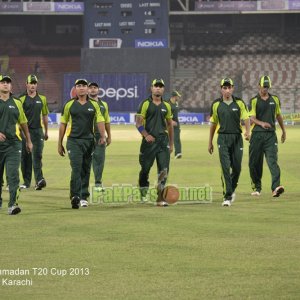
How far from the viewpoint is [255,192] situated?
1803 cm

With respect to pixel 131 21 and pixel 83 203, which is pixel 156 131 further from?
pixel 131 21

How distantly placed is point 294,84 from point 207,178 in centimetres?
4982

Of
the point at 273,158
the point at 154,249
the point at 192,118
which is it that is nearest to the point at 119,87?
the point at 192,118

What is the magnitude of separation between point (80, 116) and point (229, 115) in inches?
95.7

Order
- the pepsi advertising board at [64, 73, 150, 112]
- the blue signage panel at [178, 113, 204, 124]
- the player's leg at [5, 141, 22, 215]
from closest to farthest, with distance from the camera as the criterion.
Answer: the player's leg at [5, 141, 22, 215], the blue signage panel at [178, 113, 204, 124], the pepsi advertising board at [64, 73, 150, 112]

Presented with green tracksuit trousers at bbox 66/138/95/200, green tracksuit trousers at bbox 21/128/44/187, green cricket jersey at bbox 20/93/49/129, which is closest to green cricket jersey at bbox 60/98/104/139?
green tracksuit trousers at bbox 66/138/95/200

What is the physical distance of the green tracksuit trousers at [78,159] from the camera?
15.2 m

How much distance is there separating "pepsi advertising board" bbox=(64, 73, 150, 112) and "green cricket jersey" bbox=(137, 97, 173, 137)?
49.9 m

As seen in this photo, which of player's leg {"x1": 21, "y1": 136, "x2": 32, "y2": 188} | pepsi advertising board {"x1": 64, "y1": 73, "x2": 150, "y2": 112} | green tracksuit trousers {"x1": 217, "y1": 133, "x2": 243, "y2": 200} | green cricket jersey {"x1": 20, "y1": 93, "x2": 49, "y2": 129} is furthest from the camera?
pepsi advertising board {"x1": 64, "y1": 73, "x2": 150, "y2": 112}

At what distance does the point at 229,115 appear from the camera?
15836 mm

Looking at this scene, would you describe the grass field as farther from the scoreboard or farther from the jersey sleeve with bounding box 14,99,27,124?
the scoreboard

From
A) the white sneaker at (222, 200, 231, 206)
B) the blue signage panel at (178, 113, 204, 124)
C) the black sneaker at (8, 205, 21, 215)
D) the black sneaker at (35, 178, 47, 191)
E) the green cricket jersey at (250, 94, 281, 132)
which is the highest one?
the green cricket jersey at (250, 94, 281, 132)

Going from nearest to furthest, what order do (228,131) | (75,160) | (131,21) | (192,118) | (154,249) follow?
1. (154,249)
2. (75,160)
3. (228,131)
4. (192,118)
5. (131,21)

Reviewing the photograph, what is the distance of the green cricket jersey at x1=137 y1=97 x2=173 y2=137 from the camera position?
15.9 m
